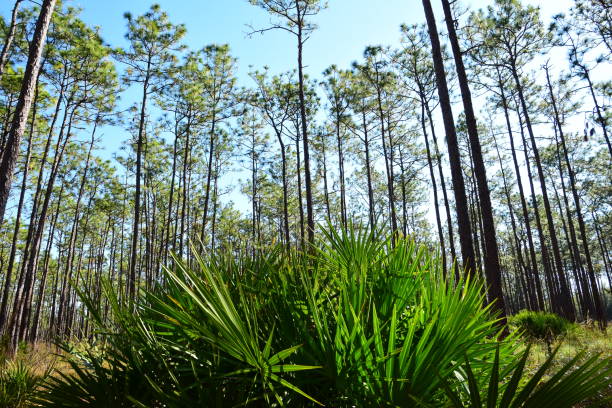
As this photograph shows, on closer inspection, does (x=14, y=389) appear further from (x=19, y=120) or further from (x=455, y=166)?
(x=455, y=166)

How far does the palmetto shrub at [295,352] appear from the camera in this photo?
1297 millimetres

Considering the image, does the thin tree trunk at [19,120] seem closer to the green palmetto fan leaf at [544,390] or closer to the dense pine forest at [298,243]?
the dense pine forest at [298,243]

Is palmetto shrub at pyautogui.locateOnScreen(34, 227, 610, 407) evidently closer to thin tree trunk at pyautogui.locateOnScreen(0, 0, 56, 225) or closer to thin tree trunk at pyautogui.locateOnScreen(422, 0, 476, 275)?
thin tree trunk at pyautogui.locateOnScreen(422, 0, 476, 275)

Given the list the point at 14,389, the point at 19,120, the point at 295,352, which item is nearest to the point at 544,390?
the point at 295,352

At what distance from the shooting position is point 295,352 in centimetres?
154

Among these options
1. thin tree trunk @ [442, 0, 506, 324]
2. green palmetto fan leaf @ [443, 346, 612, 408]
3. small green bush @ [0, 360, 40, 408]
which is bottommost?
small green bush @ [0, 360, 40, 408]

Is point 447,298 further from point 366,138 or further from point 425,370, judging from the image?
point 366,138

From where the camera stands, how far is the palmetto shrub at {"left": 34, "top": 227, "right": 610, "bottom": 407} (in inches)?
51.1

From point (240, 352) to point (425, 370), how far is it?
0.69m

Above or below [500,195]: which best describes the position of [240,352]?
below

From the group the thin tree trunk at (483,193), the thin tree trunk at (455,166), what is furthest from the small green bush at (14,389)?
the thin tree trunk at (455,166)

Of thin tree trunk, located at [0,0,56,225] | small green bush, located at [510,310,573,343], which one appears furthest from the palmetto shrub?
small green bush, located at [510,310,573,343]

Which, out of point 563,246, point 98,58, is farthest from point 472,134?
point 563,246

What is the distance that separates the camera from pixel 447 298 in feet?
5.32
